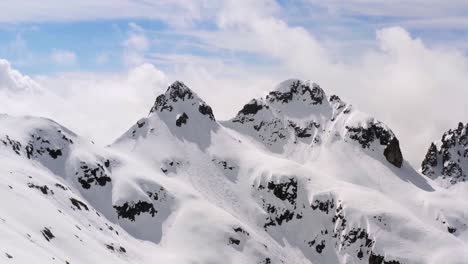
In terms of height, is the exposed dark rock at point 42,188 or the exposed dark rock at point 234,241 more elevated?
the exposed dark rock at point 234,241

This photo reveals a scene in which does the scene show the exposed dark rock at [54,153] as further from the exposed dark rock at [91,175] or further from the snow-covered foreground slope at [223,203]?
the exposed dark rock at [91,175]

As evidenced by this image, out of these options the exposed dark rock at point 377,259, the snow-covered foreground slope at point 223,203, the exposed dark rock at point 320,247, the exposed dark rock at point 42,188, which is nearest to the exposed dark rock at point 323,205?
the snow-covered foreground slope at point 223,203

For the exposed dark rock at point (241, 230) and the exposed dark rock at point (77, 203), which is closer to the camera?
the exposed dark rock at point (77, 203)

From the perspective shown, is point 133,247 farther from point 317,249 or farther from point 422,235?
point 422,235

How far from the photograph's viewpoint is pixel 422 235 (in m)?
161

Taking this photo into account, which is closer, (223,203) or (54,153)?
(54,153)

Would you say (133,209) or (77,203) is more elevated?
(133,209)

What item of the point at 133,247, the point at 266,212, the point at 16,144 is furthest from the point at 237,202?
the point at 16,144

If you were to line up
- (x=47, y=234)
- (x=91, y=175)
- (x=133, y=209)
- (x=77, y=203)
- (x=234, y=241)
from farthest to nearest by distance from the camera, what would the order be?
(x=91, y=175) < (x=133, y=209) < (x=234, y=241) < (x=77, y=203) < (x=47, y=234)

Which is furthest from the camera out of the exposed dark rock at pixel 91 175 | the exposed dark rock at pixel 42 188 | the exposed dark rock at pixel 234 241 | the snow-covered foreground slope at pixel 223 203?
the exposed dark rock at pixel 91 175

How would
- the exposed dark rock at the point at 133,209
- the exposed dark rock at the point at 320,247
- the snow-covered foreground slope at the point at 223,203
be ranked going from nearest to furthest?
the snow-covered foreground slope at the point at 223,203 < the exposed dark rock at the point at 133,209 < the exposed dark rock at the point at 320,247

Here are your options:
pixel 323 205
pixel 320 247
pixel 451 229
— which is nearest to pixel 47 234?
pixel 320 247

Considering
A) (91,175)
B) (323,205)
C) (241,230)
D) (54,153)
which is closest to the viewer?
(241,230)

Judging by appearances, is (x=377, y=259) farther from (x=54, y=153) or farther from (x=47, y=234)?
(x=47, y=234)
